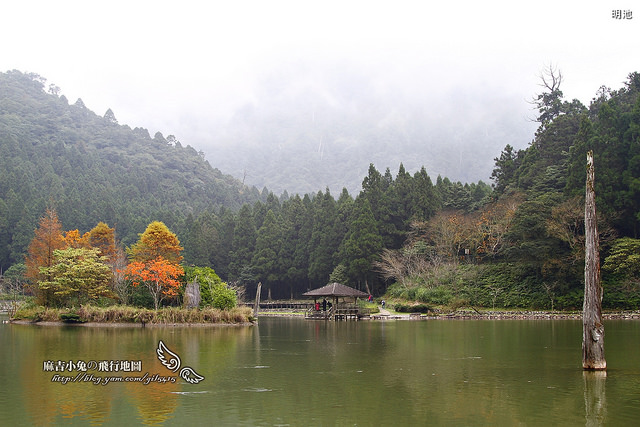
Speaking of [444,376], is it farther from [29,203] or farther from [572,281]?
[29,203]

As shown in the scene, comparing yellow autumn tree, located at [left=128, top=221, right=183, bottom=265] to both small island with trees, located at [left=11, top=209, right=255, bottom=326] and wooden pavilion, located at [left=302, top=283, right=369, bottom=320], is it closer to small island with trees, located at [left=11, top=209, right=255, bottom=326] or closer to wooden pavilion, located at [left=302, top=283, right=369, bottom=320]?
small island with trees, located at [left=11, top=209, right=255, bottom=326]

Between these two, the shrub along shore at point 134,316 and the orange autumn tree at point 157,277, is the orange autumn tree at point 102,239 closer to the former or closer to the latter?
Answer: the orange autumn tree at point 157,277

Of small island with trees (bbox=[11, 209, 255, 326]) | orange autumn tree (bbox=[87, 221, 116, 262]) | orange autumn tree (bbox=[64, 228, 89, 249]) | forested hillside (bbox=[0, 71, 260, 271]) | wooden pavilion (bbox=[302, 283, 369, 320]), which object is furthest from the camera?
forested hillside (bbox=[0, 71, 260, 271])

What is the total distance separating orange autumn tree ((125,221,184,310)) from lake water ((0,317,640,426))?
32.8 feet

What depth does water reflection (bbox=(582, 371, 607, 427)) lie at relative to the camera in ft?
29.6

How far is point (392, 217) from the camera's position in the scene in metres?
52.6

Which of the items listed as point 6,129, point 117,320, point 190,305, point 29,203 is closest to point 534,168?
point 190,305

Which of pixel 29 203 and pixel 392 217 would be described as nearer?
pixel 392 217

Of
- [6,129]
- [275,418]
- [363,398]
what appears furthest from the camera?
[6,129]

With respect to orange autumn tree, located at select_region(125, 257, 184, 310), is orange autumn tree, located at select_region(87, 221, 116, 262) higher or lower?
higher

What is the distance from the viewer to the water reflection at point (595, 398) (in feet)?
29.6

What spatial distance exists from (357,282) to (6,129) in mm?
112127

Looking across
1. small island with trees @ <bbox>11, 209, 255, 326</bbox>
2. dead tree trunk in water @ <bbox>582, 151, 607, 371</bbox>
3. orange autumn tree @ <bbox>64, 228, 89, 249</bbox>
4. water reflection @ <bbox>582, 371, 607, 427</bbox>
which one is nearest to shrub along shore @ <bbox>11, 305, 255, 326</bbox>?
small island with trees @ <bbox>11, 209, 255, 326</bbox>

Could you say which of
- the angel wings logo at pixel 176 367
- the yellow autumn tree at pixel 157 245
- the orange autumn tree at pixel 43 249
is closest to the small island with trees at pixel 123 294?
the orange autumn tree at pixel 43 249
